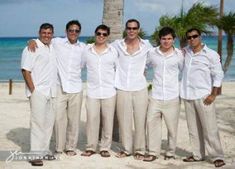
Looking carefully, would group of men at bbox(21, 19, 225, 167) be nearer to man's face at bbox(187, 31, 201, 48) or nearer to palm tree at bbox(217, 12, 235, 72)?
man's face at bbox(187, 31, 201, 48)

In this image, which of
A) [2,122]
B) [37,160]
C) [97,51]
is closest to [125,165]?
[37,160]

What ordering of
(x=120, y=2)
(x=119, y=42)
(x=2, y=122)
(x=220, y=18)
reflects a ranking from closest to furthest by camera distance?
(x=119, y=42)
(x=120, y=2)
(x=2, y=122)
(x=220, y=18)

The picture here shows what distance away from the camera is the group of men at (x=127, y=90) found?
7.74 m

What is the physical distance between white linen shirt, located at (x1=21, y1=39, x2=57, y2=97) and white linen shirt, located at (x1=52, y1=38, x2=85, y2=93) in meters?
0.30

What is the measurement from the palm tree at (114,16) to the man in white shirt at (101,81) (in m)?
2.14

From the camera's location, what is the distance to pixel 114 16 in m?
10.3

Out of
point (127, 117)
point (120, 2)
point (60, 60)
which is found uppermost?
point (120, 2)

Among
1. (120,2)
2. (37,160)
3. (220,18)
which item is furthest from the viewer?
(220,18)

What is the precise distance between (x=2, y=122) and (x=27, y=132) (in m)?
1.26

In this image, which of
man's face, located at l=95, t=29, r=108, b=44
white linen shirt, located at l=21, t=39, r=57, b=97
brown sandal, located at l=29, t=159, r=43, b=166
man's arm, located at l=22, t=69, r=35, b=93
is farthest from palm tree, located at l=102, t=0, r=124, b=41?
brown sandal, located at l=29, t=159, r=43, b=166

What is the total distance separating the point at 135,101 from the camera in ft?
26.6

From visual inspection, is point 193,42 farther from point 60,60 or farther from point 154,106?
point 60,60

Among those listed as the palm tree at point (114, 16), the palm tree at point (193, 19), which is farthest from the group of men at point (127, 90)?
the palm tree at point (193, 19)

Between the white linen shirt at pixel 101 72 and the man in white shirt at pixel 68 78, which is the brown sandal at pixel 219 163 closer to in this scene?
the white linen shirt at pixel 101 72
